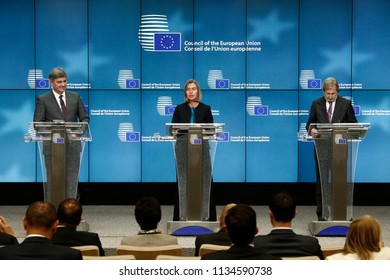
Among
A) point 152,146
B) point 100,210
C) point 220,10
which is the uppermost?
point 220,10

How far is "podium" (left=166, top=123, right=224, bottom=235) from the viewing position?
7.85m

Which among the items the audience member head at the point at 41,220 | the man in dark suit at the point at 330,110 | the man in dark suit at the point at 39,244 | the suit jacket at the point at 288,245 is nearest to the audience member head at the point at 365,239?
the suit jacket at the point at 288,245

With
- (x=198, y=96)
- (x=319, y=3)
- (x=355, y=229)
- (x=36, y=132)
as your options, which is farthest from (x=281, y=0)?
(x=355, y=229)

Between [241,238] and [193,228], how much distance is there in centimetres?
377

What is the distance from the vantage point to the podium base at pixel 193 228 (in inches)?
312

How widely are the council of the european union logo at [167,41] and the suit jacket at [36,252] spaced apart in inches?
269

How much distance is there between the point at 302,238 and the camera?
4.86 meters

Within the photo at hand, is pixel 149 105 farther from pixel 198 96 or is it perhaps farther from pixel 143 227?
pixel 143 227

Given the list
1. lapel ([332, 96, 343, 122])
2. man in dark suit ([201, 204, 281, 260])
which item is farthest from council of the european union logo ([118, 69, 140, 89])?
man in dark suit ([201, 204, 281, 260])

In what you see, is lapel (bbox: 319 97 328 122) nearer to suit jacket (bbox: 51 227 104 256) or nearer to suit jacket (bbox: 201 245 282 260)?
suit jacket (bbox: 51 227 104 256)

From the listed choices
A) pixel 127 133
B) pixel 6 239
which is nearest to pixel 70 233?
pixel 6 239

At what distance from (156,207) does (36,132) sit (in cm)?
284
